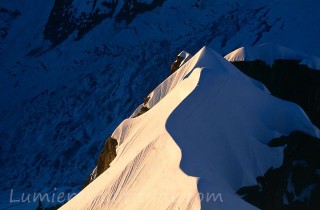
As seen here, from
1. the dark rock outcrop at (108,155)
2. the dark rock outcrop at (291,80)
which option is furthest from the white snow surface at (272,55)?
the dark rock outcrop at (108,155)

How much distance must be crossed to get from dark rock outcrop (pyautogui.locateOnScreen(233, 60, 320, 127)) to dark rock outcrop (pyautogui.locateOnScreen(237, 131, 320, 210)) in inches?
195

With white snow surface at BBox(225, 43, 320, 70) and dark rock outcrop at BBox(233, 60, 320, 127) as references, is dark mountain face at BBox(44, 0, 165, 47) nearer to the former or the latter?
white snow surface at BBox(225, 43, 320, 70)

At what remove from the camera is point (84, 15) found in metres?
81.4

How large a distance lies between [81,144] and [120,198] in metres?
47.5

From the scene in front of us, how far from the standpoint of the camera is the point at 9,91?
7588cm

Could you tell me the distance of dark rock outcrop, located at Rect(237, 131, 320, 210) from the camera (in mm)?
16875

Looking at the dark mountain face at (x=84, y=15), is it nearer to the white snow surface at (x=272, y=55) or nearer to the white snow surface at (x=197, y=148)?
the white snow surface at (x=272, y=55)

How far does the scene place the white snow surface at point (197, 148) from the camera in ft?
46.2

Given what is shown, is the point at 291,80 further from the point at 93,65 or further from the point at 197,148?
the point at 93,65

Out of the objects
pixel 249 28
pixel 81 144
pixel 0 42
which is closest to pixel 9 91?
pixel 0 42

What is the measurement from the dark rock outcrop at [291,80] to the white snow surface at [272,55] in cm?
18

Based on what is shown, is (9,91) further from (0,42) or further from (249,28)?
(249,28)

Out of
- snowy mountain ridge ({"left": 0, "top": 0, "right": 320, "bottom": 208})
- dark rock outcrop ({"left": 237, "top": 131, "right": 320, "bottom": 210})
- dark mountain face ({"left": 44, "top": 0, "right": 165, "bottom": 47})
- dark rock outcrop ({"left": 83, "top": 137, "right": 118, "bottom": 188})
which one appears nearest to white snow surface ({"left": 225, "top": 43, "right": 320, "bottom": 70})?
dark rock outcrop ({"left": 83, "top": 137, "right": 118, "bottom": 188})

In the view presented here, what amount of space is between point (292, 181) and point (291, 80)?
7895 millimetres
